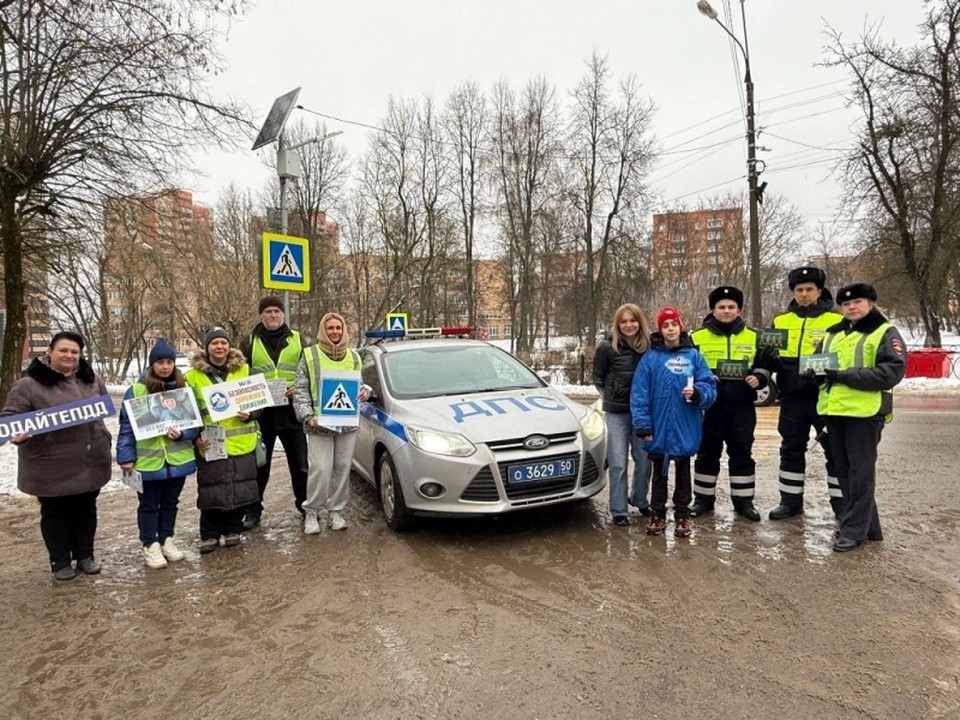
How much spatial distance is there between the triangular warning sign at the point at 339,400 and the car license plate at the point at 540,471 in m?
1.57

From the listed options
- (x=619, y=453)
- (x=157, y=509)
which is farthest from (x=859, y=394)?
(x=157, y=509)

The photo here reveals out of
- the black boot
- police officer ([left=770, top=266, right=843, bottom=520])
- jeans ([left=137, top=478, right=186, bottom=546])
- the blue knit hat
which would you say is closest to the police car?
the black boot

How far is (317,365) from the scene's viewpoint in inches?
206

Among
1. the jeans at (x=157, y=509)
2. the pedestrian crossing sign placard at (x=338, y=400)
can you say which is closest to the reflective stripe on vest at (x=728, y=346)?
the pedestrian crossing sign placard at (x=338, y=400)

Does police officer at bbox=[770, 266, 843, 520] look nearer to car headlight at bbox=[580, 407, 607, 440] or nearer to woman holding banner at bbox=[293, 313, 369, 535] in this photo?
car headlight at bbox=[580, 407, 607, 440]

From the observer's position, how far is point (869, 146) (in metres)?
21.1

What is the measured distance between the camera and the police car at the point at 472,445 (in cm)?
462

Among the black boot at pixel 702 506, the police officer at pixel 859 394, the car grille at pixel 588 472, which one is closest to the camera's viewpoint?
the police officer at pixel 859 394

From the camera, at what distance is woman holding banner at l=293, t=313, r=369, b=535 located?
521cm

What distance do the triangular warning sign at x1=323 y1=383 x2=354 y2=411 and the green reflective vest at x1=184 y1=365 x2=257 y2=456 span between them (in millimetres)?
639

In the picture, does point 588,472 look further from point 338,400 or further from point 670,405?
point 338,400

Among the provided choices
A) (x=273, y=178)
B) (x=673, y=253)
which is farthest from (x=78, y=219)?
(x=673, y=253)

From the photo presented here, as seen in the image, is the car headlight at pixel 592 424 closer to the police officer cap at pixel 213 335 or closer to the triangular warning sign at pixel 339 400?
the triangular warning sign at pixel 339 400

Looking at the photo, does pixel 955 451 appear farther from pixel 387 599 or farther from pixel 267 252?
pixel 267 252
